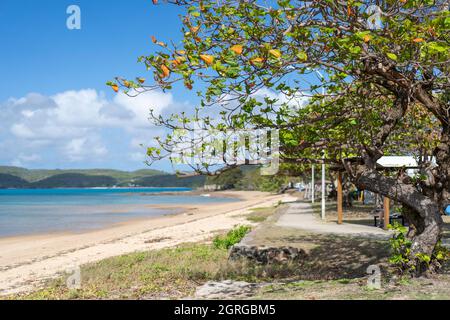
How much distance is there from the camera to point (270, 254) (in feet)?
41.1

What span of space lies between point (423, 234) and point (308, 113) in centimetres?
290

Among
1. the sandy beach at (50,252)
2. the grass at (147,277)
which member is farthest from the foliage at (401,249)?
the sandy beach at (50,252)

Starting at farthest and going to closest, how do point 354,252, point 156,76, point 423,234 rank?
point 354,252 < point 423,234 < point 156,76

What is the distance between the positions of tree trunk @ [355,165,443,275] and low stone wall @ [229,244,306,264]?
4477 mm

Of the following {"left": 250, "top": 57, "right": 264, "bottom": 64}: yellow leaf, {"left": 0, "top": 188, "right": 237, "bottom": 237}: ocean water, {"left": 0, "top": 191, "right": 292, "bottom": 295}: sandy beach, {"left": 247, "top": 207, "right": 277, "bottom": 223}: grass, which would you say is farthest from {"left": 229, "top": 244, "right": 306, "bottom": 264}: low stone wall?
{"left": 0, "top": 188, "right": 237, "bottom": 237}: ocean water

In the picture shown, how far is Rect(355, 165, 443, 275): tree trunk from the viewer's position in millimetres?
8234

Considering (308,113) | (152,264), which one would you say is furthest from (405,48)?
(152,264)

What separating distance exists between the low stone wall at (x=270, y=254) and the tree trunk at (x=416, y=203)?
4.48m

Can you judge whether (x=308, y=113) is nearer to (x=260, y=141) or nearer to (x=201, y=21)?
(x=260, y=141)

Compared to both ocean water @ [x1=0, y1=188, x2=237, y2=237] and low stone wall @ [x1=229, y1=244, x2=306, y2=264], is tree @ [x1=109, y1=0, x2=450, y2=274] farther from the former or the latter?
ocean water @ [x1=0, y1=188, x2=237, y2=237]

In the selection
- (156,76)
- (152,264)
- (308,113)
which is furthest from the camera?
(152,264)

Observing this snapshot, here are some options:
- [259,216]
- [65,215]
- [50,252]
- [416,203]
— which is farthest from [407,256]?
[65,215]
